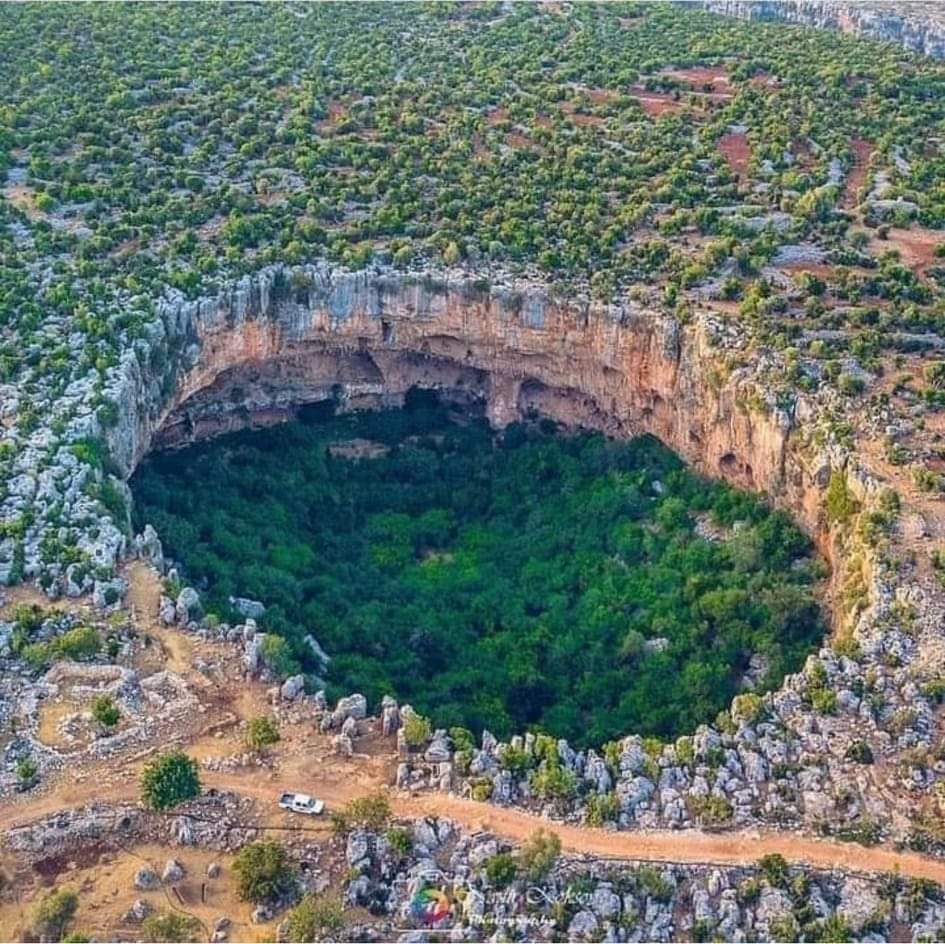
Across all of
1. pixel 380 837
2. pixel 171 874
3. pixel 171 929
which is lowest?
pixel 171 929

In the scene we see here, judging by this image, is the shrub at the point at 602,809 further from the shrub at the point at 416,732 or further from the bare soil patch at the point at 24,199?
the bare soil patch at the point at 24,199

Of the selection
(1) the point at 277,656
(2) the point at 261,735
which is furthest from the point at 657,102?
(2) the point at 261,735

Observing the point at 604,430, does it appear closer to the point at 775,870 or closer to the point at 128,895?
the point at 775,870

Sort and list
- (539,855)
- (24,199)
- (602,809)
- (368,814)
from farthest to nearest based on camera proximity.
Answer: (24,199) → (602,809) → (368,814) → (539,855)

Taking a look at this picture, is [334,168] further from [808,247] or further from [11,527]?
[11,527]

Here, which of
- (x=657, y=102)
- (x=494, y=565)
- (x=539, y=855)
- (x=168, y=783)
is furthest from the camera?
(x=657, y=102)

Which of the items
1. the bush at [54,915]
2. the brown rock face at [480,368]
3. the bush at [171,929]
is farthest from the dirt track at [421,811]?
the brown rock face at [480,368]
